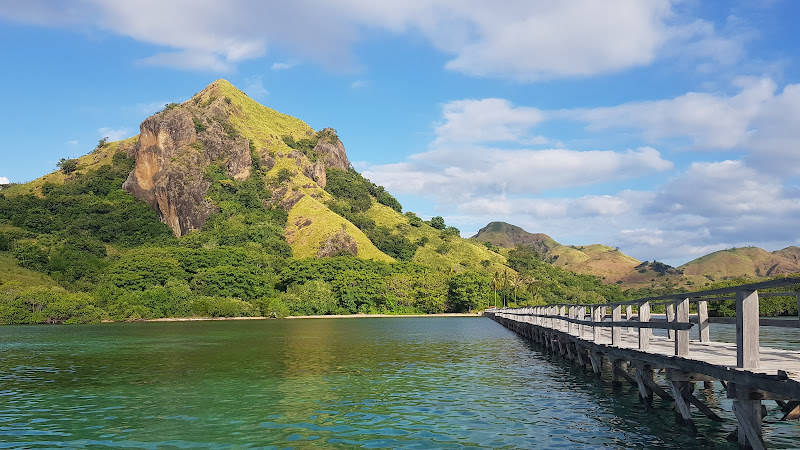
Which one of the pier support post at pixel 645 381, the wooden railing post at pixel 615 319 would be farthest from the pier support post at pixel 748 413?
the wooden railing post at pixel 615 319

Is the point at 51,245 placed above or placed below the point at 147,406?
above

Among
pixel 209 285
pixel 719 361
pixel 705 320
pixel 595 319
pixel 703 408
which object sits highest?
pixel 209 285

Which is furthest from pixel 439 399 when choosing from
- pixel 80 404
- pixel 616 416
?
pixel 80 404

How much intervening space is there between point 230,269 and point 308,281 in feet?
63.6

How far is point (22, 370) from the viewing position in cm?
3341

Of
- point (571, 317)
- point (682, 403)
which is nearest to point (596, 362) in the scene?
point (571, 317)

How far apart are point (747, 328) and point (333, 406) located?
523 inches

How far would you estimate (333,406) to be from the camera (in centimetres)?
2052

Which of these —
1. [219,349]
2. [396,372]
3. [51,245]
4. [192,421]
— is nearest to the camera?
Answer: [192,421]

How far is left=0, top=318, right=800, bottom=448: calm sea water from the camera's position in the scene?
15641 mm

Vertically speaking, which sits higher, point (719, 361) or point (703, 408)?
point (719, 361)

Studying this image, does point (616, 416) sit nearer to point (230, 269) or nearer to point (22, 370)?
point (22, 370)

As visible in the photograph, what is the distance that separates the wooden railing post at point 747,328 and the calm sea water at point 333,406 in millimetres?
3356

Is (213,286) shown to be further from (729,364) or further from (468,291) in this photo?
(729,364)
